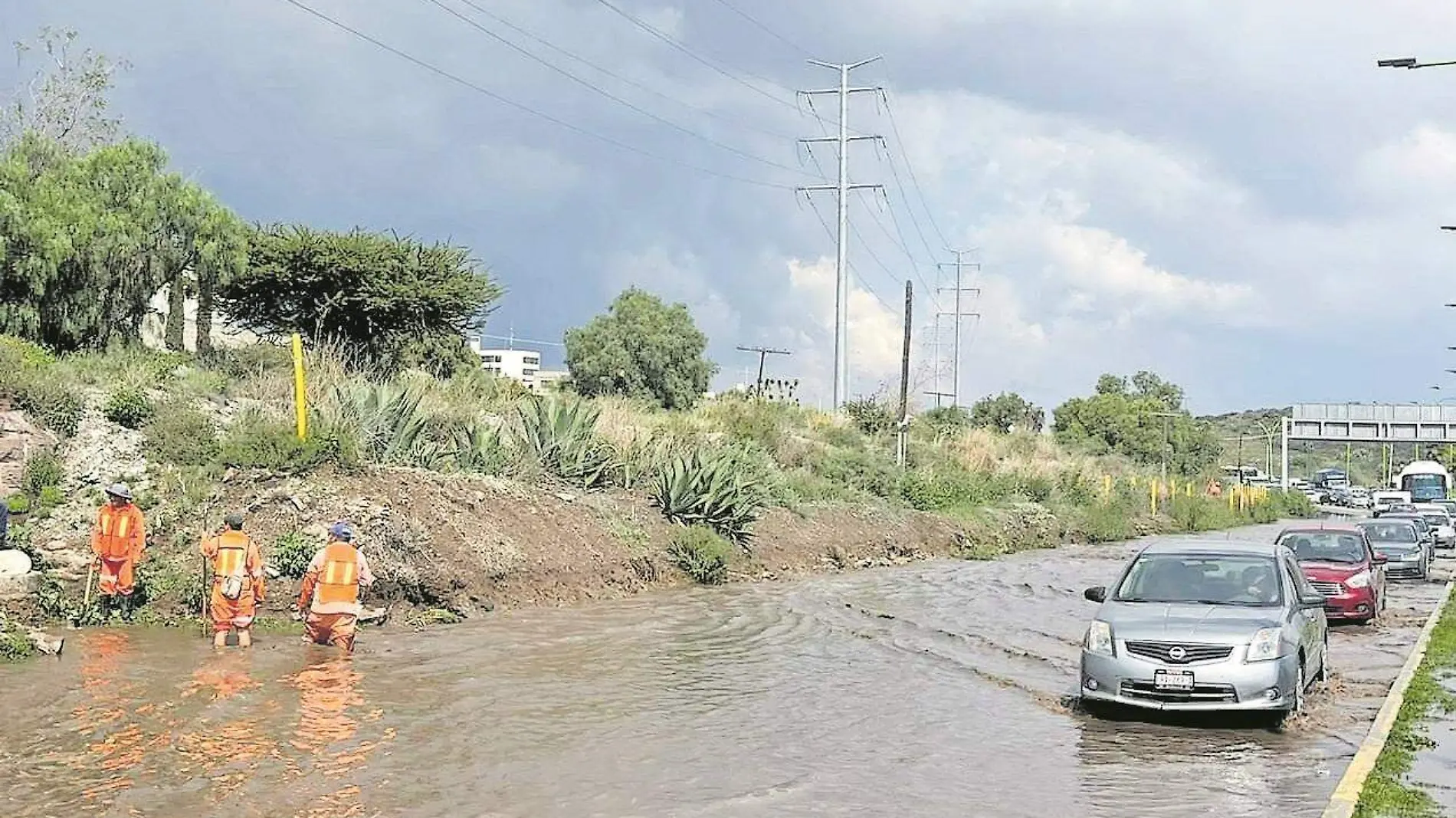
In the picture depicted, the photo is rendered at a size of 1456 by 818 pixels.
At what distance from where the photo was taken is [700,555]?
27.2m

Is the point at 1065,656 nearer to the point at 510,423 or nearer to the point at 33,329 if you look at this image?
the point at 510,423

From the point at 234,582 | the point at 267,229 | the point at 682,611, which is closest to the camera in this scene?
the point at 234,582

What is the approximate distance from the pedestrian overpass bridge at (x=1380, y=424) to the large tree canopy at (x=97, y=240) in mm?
92982

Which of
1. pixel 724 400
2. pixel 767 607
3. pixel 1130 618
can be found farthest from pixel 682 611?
pixel 724 400

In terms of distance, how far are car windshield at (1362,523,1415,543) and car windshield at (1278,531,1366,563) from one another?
10.5 meters

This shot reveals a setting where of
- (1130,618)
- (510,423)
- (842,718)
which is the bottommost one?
(842,718)

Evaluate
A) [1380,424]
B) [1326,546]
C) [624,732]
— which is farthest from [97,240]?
[1380,424]

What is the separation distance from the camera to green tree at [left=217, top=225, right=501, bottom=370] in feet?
112

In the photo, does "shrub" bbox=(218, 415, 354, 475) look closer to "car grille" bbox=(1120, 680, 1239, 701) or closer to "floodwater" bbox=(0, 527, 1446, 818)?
"floodwater" bbox=(0, 527, 1446, 818)

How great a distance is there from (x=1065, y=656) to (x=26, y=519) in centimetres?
1390

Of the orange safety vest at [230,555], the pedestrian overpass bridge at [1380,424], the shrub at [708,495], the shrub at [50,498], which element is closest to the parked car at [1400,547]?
the shrub at [708,495]

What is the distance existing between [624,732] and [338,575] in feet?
16.1

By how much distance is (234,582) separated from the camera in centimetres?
1620

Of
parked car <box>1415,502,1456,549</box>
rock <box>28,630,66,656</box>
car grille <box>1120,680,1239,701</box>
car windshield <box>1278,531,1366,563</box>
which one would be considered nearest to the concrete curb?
car grille <box>1120,680,1239,701</box>
